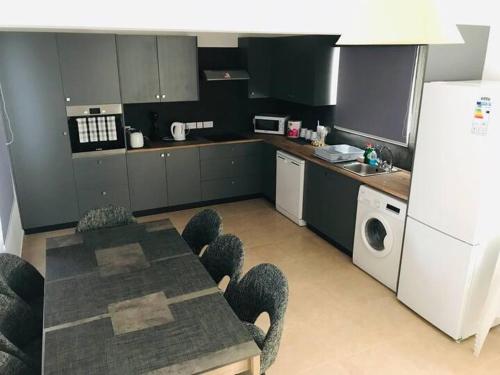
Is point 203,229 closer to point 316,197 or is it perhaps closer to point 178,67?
point 316,197

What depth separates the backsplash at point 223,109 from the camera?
4.96 metres

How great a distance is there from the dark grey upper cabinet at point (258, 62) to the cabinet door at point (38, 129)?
7.33 ft

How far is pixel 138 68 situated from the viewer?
174 inches

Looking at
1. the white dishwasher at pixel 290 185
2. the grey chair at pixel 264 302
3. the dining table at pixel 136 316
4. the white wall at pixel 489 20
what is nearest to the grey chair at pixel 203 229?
the dining table at pixel 136 316

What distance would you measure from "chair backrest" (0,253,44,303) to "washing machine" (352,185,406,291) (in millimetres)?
2552

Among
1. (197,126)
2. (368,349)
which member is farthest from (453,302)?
(197,126)

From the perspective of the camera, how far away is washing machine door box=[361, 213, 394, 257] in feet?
10.9

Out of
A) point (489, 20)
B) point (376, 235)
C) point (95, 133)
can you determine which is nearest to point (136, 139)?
point (95, 133)

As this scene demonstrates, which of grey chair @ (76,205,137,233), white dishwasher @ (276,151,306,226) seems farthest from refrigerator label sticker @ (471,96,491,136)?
grey chair @ (76,205,137,233)

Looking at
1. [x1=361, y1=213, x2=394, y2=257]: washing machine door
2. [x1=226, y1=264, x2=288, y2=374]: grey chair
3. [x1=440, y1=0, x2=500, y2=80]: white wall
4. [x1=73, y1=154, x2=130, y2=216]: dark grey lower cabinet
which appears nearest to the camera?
[x1=226, y1=264, x2=288, y2=374]: grey chair

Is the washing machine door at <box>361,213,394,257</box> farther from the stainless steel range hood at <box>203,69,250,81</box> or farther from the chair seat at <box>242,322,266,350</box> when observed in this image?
the stainless steel range hood at <box>203,69,250,81</box>

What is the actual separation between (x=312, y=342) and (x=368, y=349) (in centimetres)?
38

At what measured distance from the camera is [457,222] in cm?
263

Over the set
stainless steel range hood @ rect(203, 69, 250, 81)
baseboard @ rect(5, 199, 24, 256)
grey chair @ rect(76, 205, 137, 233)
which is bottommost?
baseboard @ rect(5, 199, 24, 256)
